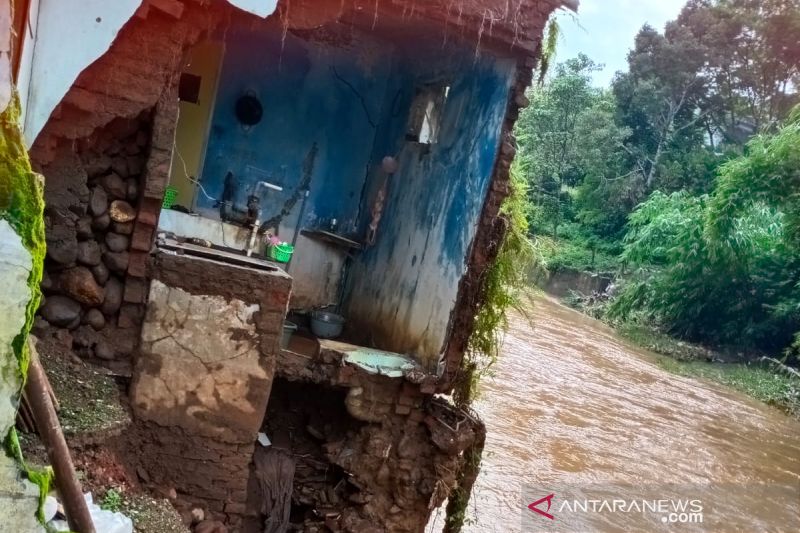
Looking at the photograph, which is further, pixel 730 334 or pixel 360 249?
pixel 730 334

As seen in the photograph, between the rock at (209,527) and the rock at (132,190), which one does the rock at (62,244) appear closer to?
A: the rock at (132,190)

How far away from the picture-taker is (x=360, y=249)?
7.42 m

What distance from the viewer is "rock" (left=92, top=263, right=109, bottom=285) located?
427 cm

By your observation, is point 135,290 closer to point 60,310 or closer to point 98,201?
point 60,310

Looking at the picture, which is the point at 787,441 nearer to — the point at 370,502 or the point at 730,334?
the point at 730,334

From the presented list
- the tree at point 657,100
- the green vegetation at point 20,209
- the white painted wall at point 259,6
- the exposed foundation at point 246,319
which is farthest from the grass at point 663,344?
the green vegetation at point 20,209

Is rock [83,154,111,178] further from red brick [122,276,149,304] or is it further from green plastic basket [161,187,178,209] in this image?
green plastic basket [161,187,178,209]

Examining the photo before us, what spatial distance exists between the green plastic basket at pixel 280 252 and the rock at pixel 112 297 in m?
2.40

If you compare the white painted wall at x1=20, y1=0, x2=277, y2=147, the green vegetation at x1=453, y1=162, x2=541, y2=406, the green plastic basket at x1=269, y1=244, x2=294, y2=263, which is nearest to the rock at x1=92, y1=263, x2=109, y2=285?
the white painted wall at x1=20, y1=0, x2=277, y2=147

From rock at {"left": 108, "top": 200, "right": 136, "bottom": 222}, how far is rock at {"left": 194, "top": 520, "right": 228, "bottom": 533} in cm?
208

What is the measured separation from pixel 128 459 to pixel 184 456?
38cm

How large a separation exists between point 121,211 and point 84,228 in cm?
24

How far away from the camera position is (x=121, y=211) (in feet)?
14.1

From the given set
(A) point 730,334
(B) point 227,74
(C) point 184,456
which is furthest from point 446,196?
(A) point 730,334
